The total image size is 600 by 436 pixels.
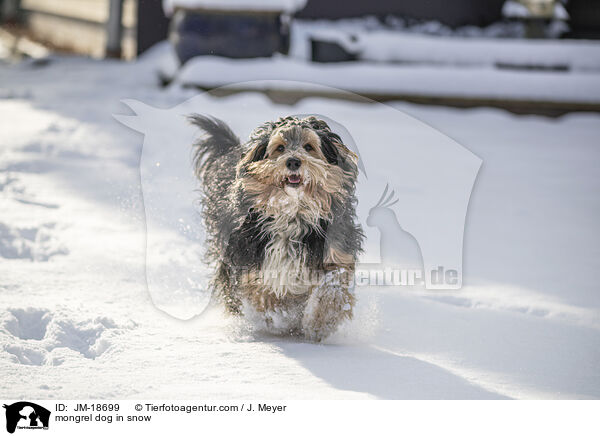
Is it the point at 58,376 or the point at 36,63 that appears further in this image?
the point at 36,63

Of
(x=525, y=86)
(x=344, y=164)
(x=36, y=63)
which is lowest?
(x=344, y=164)

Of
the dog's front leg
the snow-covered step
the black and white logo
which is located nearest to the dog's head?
the dog's front leg

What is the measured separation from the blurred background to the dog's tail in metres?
5.37

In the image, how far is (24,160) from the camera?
20.2 feet

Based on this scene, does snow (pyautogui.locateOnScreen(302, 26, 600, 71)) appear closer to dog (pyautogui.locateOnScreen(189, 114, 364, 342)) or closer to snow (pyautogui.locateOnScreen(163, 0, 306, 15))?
snow (pyautogui.locateOnScreen(163, 0, 306, 15))

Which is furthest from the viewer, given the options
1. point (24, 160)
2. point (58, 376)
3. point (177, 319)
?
point (24, 160)

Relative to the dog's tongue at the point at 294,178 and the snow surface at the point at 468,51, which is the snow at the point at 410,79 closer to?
the snow surface at the point at 468,51

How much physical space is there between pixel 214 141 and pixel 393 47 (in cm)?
753

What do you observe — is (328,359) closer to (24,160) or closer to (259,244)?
(259,244)

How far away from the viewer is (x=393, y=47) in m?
10.4

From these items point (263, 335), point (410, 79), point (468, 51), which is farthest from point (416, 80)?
point (263, 335)

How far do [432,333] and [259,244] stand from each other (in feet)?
3.18

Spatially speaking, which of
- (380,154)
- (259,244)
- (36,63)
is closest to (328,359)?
(259,244)

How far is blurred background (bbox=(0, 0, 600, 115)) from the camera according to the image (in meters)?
9.14
